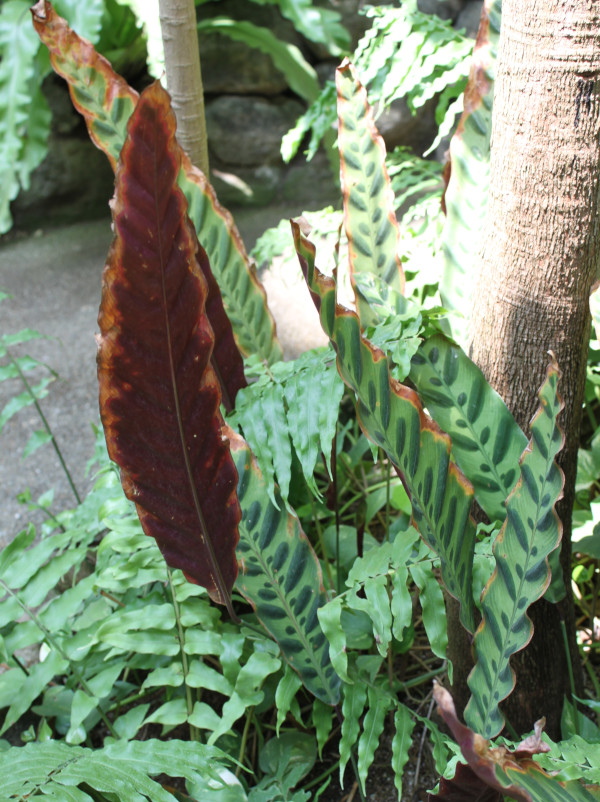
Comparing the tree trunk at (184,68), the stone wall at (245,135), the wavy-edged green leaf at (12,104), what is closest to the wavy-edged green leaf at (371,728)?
the tree trunk at (184,68)

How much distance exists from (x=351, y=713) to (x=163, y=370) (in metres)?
0.50

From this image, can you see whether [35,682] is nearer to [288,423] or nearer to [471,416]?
[288,423]

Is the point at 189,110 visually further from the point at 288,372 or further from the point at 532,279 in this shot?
the point at 532,279

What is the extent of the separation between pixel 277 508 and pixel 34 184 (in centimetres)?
288

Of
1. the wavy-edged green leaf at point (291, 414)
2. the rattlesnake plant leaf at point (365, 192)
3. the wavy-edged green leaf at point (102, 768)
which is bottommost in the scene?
the wavy-edged green leaf at point (102, 768)

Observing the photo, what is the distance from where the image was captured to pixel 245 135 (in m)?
3.46

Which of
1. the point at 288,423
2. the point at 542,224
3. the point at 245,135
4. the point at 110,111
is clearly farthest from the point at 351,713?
the point at 245,135

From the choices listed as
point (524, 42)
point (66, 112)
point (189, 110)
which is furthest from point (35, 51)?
point (524, 42)

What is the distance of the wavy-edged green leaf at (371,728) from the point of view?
90 centimetres

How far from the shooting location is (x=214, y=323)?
1098 mm

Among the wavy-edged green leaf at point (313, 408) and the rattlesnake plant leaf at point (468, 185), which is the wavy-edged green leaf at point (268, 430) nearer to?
the wavy-edged green leaf at point (313, 408)

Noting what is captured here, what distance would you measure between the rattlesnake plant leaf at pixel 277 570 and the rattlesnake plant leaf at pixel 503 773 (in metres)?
0.32

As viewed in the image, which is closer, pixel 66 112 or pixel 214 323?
pixel 214 323

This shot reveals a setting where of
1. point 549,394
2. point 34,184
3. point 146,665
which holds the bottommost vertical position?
point 146,665
